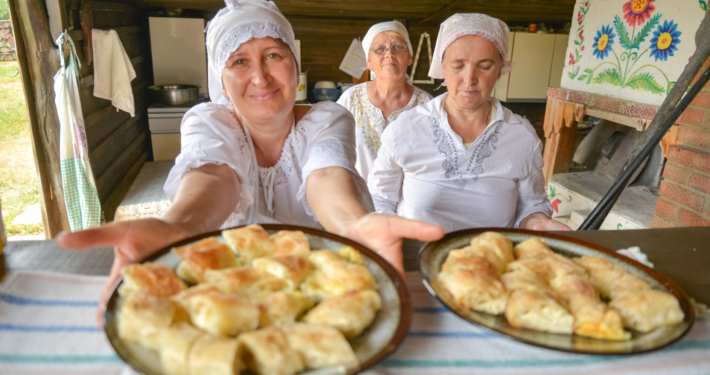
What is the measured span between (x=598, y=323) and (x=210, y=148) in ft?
3.75

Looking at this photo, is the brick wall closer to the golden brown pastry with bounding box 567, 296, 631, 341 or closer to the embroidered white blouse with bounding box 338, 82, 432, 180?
the embroidered white blouse with bounding box 338, 82, 432, 180

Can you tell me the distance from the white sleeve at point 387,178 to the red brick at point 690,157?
1.51m

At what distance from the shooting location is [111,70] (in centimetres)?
312

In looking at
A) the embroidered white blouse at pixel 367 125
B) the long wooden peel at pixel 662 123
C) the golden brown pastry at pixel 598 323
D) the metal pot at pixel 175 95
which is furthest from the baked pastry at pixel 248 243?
the metal pot at pixel 175 95

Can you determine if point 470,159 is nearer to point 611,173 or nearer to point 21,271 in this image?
point 21,271

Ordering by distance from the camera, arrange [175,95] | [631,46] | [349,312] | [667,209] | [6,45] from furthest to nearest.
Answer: [6,45], [175,95], [631,46], [667,209], [349,312]

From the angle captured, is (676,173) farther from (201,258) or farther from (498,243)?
(201,258)

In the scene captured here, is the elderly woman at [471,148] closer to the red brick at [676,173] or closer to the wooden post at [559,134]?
the red brick at [676,173]

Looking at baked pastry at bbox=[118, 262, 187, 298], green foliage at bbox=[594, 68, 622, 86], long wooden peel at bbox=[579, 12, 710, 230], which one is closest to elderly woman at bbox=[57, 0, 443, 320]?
baked pastry at bbox=[118, 262, 187, 298]

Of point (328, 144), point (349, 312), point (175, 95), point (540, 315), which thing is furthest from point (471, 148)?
point (175, 95)

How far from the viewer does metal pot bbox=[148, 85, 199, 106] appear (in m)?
3.99

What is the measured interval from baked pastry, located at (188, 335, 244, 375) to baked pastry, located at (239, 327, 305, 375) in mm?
15

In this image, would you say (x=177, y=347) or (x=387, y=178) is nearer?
(x=177, y=347)

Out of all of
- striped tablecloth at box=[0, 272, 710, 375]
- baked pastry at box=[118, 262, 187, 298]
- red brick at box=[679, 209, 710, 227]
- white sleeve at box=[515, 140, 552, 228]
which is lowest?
red brick at box=[679, 209, 710, 227]
